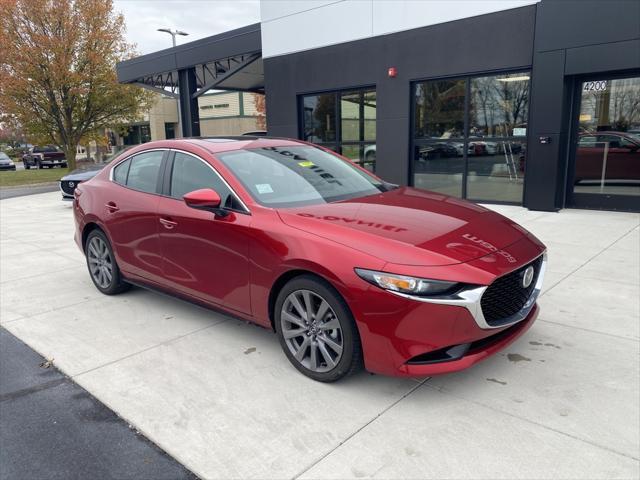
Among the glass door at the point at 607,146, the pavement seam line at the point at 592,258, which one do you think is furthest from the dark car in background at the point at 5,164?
the pavement seam line at the point at 592,258

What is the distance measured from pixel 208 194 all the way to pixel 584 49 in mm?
7978

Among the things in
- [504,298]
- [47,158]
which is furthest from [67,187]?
[47,158]

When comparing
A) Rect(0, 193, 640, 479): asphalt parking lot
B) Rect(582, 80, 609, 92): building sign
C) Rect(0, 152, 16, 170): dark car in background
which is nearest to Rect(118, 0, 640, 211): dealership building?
Rect(582, 80, 609, 92): building sign

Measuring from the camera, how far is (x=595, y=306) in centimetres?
465

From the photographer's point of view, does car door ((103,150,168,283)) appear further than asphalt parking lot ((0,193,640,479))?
Yes

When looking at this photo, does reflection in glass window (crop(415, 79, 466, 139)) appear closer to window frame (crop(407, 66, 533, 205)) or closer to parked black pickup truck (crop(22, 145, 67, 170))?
window frame (crop(407, 66, 533, 205))

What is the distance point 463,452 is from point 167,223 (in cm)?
292

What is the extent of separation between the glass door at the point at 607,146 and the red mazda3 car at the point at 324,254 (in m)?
6.61

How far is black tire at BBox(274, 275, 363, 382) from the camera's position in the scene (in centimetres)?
307

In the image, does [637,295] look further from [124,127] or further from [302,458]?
[124,127]

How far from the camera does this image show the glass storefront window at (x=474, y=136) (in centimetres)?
998

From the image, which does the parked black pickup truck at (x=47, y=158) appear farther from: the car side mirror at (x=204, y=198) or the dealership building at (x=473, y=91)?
the car side mirror at (x=204, y=198)

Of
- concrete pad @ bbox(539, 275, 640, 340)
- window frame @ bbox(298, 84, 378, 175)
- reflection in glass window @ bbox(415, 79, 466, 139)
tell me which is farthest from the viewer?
window frame @ bbox(298, 84, 378, 175)

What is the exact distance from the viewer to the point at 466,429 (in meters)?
2.84
